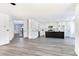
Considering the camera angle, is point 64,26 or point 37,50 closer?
point 37,50

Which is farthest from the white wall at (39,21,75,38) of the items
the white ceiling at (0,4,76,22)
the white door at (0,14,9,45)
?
the white door at (0,14,9,45)

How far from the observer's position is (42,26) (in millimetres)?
17266

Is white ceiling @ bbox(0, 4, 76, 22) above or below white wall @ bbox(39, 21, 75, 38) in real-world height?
above

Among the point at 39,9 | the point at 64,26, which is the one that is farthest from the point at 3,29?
the point at 64,26

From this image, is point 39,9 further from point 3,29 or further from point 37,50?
point 3,29

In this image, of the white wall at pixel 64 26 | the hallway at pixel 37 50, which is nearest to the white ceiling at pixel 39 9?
the hallway at pixel 37 50

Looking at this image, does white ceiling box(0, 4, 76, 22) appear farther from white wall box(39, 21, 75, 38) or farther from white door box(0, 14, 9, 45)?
white wall box(39, 21, 75, 38)

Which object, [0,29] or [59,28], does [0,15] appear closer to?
[0,29]

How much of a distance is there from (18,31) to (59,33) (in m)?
6.96

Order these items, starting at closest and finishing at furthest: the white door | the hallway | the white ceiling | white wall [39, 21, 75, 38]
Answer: the hallway, the white ceiling, the white door, white wall [39, 21, 75, 38]

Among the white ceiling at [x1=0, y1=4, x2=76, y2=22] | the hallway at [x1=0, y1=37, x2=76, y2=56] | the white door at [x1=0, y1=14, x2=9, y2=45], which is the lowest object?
the hallway at [x1=0, y1=37, x2=76, y2=56]

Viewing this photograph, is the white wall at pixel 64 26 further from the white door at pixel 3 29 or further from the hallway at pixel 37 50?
the white door at pixel 3 29

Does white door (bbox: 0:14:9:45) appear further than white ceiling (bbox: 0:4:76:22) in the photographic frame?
Yes

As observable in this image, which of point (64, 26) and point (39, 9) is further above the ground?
point (39, 9)
